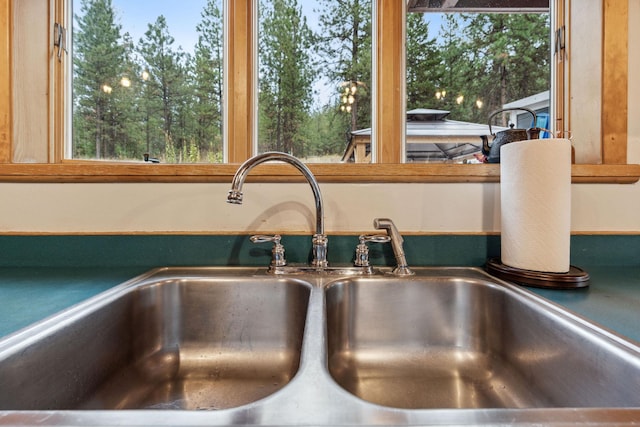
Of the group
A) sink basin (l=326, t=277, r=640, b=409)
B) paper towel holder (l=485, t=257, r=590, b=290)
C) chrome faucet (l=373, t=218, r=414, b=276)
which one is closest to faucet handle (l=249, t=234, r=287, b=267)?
sink basin (l=326, t=277, r=640, b=409)

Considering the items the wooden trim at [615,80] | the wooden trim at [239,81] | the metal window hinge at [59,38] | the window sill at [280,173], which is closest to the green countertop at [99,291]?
the window sill at [280,173]

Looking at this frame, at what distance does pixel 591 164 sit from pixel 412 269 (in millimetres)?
731

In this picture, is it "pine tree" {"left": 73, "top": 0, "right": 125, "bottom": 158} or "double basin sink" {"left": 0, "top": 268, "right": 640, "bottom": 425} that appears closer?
"double basin sink" {"left": 0, "top": 268, "right": 640, "bottom": 425}

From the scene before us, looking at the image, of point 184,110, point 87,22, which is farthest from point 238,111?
point 87,22

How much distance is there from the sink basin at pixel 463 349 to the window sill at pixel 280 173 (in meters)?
0.34

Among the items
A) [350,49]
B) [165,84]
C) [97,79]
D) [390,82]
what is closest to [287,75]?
[350,49]

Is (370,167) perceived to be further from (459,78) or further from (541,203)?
(459,78)

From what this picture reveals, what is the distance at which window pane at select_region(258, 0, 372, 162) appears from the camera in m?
1.54

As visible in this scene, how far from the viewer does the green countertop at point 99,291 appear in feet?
1.82

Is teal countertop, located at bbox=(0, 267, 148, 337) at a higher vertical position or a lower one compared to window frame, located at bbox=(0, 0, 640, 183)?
lower

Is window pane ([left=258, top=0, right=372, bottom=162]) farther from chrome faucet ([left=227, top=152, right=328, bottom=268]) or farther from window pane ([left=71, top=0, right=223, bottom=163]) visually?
chrome faucet ([left=227, top=152, right=328, bottom=268])

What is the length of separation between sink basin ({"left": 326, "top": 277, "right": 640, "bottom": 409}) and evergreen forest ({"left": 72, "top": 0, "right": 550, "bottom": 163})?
939 millimetres

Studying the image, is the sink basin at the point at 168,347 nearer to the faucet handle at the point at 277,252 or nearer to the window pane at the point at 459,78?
the faucet handle at the point at 277,252

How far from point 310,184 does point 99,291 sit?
598 millimetres
